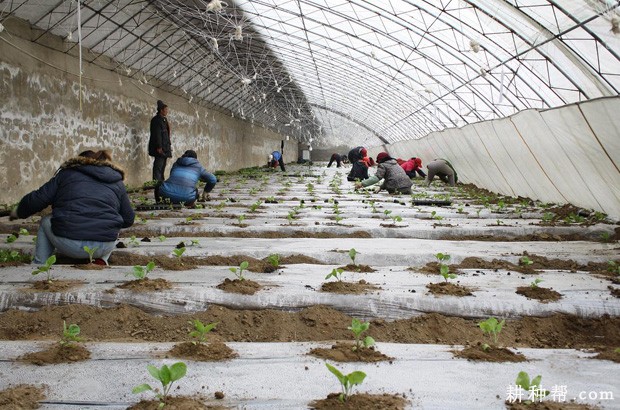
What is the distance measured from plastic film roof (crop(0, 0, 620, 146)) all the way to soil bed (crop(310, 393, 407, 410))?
26.2 feet

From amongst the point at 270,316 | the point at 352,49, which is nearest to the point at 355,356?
the point at 270,316

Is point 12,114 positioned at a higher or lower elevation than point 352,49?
lower

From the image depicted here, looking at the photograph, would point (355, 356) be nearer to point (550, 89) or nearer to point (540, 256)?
point (540, 256)

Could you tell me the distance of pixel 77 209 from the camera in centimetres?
486

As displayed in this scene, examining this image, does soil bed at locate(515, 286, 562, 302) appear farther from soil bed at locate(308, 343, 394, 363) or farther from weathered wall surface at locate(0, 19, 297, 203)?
weathered wall surface at locate(0, 19, 297, 203)

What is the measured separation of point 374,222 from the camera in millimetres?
8383

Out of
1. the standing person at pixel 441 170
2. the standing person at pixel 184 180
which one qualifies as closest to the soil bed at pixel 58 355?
the standing person at pixel 184 180

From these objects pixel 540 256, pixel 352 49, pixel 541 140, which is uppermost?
pixel 352 49

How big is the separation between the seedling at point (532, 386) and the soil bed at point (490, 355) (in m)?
0.43

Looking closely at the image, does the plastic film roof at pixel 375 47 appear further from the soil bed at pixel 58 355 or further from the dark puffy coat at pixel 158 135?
the soil bed at pixel 58 355

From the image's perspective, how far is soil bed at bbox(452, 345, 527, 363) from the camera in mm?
2924

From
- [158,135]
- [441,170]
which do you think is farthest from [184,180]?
[441,170]

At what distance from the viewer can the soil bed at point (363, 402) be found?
2346 mm

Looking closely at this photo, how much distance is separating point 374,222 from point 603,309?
4.65 m
